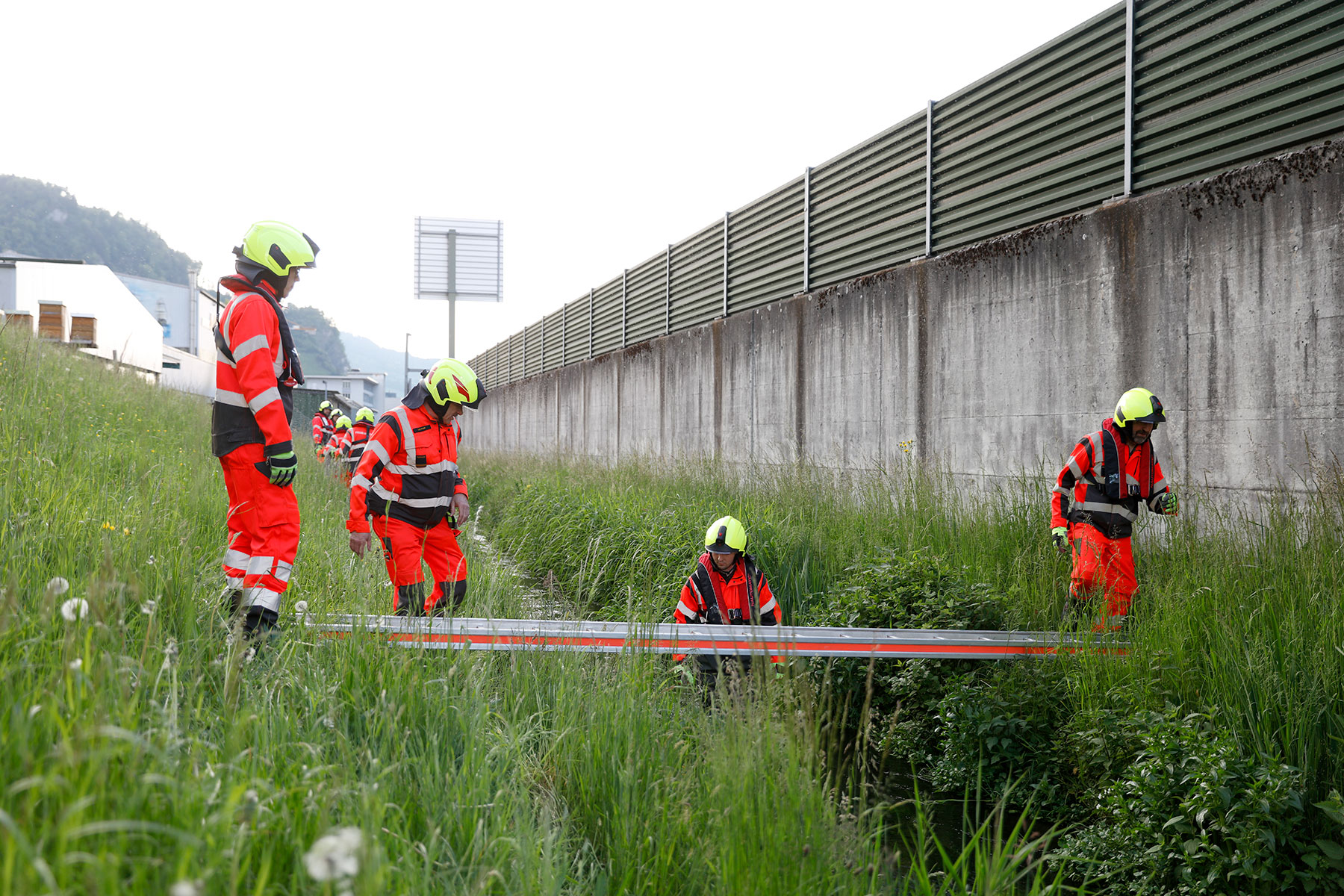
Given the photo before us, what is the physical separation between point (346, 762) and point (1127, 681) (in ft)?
10.9

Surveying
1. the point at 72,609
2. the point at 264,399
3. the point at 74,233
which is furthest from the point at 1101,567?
the point at 74,233

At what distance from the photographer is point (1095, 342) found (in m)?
6.64

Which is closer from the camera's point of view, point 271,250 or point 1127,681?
point 1127,681

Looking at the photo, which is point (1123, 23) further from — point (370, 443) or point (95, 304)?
point (95, 304)

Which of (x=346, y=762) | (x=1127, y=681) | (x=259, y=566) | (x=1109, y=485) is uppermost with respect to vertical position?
(x=1109, y=485)

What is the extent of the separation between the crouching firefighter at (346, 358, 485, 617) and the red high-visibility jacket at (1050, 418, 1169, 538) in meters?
3.76

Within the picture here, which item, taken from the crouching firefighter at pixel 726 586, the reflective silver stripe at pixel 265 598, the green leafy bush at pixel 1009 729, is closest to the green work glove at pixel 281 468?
the reflective silver stripe at pixel 265 598

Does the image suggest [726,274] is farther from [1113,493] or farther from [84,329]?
[84,329]

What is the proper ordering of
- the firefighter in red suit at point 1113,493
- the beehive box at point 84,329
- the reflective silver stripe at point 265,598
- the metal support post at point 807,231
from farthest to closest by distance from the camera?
the beehive box at point 84,329 < the metal support post at point 807,231 < the firefighter in red suit at point 1113,493 < the reflective silver stripe at point 265,598

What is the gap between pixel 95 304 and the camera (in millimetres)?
26812

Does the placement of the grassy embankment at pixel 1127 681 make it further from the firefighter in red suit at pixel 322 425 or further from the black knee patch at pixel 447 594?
the firefighter in red suit at pixel 322 425

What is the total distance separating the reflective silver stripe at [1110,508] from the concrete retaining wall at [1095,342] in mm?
561

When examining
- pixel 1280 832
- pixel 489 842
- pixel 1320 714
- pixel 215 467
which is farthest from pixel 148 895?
pixel 215 467

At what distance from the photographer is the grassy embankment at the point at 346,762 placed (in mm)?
1427
